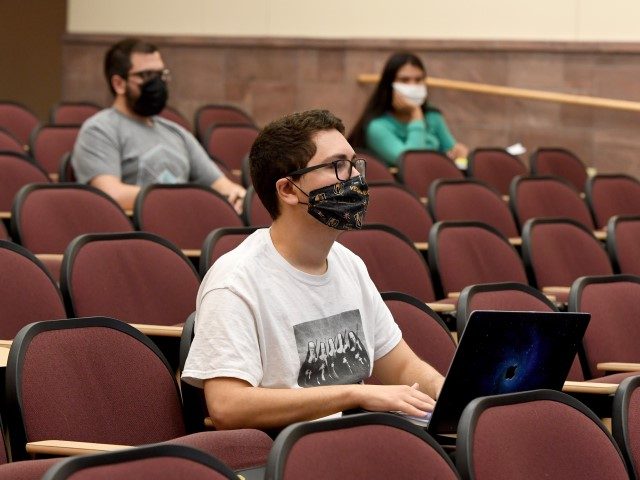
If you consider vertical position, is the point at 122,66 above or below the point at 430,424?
above

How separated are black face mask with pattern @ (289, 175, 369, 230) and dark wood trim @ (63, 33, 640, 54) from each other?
5.75 metres

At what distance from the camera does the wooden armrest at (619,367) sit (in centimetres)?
373

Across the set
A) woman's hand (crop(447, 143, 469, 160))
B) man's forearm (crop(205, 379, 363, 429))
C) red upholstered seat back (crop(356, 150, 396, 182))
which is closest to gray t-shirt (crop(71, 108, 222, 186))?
red upholstered seat back (crop(356, 150, 396, 182))

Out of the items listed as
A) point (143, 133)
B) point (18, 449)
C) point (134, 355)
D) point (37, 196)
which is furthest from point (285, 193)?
point (143, 133)

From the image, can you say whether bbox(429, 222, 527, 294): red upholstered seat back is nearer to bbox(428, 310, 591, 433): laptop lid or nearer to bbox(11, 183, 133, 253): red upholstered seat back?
bbox(11, 183, 133, 253): red upholstered seat back

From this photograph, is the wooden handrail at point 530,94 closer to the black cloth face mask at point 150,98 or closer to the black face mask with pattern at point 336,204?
the black cloth face mask at point 150,98

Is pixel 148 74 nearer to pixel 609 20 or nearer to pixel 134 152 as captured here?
pixel 134 152

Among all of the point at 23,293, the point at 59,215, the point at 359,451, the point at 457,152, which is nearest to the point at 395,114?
the point at 457,152

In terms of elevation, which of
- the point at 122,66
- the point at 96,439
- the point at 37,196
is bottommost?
the point at 96,439

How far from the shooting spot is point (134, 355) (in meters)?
2.85

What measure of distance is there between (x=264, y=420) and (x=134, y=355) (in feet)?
1.21

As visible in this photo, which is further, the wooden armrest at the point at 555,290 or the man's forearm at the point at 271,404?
the wooden armrest at the point at 555,290

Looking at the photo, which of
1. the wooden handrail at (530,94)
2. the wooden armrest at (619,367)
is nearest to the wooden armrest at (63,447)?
the wooden armrest at (619,367)

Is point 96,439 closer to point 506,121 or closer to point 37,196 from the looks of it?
point 37,196
